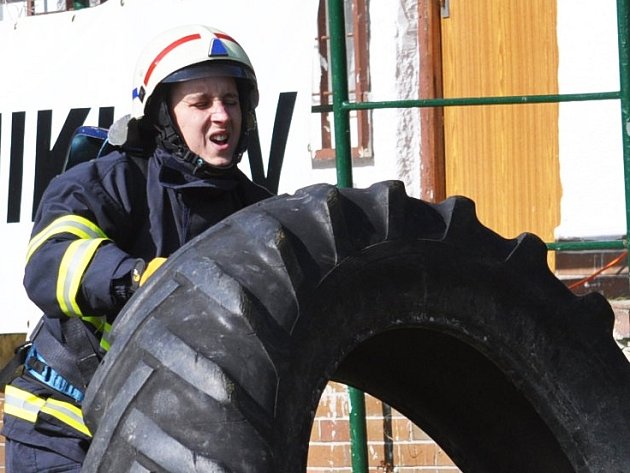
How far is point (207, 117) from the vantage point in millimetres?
3629

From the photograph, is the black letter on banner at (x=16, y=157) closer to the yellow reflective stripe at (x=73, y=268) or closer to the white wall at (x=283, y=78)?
the white wall at (x=283, y=78)

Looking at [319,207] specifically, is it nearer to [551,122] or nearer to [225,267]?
[225,267]

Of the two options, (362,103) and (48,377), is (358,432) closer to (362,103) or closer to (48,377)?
(362,103)

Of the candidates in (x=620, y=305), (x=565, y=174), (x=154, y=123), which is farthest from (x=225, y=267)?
(x=565, y=174)

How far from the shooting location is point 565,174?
6895 millimetres

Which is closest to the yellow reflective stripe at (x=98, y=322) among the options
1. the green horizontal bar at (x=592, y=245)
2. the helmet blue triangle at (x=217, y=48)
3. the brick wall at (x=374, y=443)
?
the helmet blue triangle at (x=217, y=48)

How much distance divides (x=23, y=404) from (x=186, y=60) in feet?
2.97

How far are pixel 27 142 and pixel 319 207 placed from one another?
3636 mm

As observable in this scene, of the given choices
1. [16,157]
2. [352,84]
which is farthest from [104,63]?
[352,84]

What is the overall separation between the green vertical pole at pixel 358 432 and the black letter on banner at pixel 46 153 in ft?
6.35

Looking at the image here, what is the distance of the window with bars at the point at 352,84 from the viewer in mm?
6297

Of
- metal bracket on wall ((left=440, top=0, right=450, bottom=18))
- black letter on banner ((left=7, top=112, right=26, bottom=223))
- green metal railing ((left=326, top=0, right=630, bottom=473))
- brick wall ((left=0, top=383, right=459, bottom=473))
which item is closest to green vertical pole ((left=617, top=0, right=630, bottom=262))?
green metal railing ((left=326, top=0, right=630, bottom=473))

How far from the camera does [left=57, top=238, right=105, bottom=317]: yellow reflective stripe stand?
330 centimetres

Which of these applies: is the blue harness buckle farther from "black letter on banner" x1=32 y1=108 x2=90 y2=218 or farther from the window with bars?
the window with bars
